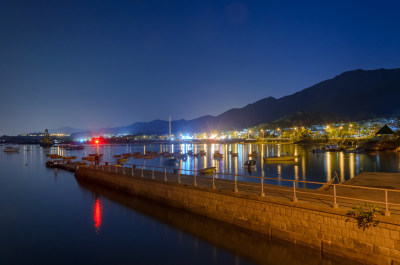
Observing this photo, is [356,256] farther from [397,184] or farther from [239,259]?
[397,184]

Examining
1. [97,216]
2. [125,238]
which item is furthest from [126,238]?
[97,216]

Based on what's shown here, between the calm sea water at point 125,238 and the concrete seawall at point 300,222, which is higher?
the concrete seawall at point 300,222

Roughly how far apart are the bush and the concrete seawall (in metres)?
0.20

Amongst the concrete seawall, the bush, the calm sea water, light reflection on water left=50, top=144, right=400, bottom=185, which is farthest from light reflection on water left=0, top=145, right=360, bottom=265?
light reflection on water left=50, top=144, right=400, bottom=185

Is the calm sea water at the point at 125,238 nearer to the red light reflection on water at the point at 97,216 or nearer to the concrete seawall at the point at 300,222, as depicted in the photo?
the red light reflection on water at the point at 97,216

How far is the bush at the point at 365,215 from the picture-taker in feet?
29.6

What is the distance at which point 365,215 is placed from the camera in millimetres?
9094

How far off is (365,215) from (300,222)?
2640mm

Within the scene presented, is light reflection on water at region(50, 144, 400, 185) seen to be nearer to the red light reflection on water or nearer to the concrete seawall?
the concrete seawall

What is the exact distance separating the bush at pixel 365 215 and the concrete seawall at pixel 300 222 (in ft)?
0.67

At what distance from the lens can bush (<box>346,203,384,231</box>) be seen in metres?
9.01

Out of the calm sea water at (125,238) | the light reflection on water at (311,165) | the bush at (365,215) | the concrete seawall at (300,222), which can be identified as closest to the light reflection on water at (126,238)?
the calm sea water at (125,238)

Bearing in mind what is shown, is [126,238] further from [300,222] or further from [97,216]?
[300,222]

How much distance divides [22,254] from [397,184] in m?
22.9
